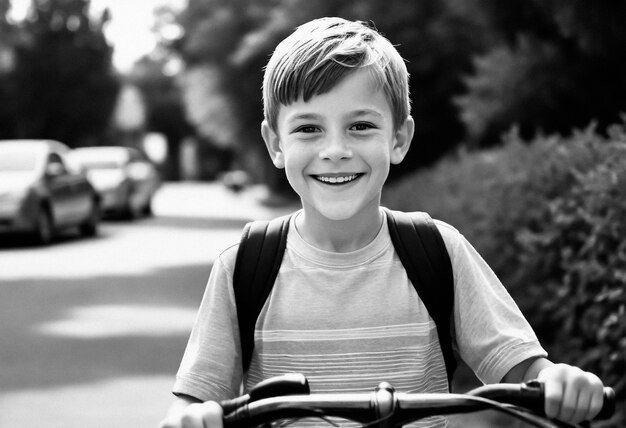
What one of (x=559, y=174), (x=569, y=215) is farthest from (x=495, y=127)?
(x=569, y=215)

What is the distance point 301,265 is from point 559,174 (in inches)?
174

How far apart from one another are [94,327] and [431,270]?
7396mm

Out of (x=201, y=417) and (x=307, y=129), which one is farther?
(x=307, y=129)

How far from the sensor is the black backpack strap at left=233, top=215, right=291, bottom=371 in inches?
95.7

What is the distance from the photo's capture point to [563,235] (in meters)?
6.02

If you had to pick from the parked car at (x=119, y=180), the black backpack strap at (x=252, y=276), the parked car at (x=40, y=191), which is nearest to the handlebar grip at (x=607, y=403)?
the black backpack strap at (x=252, y=276)

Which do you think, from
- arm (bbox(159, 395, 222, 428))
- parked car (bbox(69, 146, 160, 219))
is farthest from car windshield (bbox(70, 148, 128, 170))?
arm (bbox(159, 395, 222, 428))

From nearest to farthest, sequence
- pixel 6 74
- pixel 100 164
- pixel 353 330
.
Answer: pixel 353 330 → pixel 100 164 → pixel 6 74

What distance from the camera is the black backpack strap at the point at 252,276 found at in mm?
2432

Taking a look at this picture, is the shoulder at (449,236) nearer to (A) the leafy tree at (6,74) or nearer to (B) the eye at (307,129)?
(B) the eye at (307,129)

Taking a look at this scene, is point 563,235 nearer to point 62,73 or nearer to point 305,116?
point 305,116

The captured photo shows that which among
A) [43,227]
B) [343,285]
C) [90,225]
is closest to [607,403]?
[343,285]

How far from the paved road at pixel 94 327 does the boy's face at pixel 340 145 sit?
12.9 feet

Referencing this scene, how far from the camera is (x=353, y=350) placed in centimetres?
238
